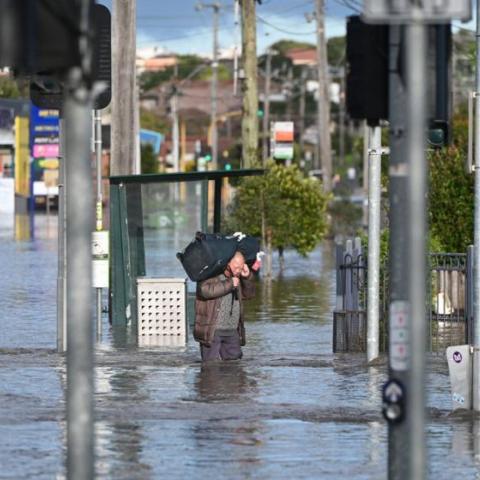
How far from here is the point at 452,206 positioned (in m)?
27.8

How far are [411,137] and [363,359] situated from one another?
38.4 feet

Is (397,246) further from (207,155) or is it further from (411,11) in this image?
(207,155)

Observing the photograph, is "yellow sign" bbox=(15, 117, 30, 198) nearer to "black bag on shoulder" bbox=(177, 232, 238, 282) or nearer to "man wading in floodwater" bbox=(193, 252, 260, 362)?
"black bag on shoulder" bbox=(177, 232, 238, 282)

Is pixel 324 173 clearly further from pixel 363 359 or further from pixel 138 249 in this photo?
pixel 363 359

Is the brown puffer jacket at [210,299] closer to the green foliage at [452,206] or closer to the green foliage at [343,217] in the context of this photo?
the green foliage at [452,206]

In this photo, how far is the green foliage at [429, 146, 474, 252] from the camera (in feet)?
90.4

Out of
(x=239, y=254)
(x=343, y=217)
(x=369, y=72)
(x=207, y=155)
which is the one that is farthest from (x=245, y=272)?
(x=207, y=155)

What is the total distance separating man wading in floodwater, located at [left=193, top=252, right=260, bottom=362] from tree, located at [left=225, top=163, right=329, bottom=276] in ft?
60.4

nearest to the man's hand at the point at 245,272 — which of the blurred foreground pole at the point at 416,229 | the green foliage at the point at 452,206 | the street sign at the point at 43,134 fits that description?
the green foliage at the point at 452,206

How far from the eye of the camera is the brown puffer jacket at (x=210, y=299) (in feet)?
60.4

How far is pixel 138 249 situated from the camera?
2420cm

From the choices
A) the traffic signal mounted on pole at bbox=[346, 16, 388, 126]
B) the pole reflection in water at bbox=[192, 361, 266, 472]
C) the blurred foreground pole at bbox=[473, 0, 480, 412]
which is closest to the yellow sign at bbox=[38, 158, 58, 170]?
the pole reflection in water at bbox=[192, 361, 266, 472]

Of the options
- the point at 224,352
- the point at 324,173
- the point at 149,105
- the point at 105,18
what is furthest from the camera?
the point at 149,105

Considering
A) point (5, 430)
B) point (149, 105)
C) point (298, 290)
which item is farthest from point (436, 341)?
point (149, 105)
